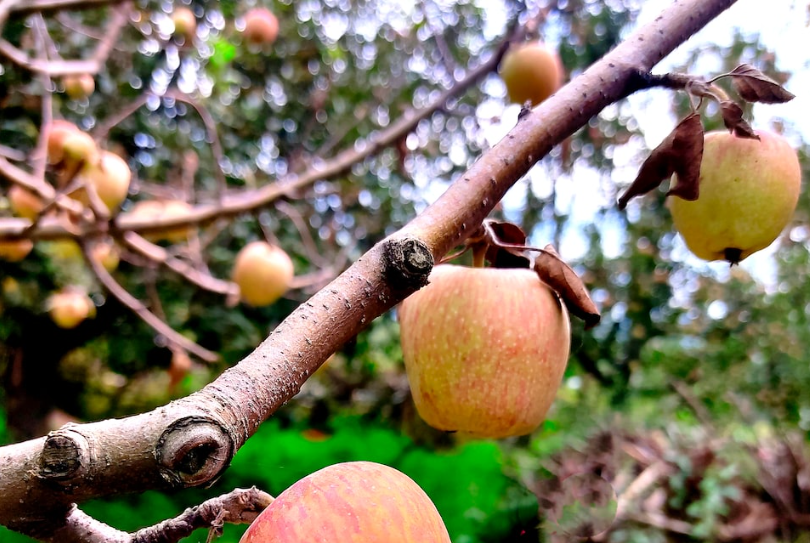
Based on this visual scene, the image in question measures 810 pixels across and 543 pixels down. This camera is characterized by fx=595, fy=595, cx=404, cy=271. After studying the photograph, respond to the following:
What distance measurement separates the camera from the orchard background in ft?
5.82

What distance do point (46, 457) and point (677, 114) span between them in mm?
2308

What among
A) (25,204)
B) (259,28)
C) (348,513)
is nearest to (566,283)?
(348,513)

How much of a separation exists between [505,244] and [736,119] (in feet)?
0.77

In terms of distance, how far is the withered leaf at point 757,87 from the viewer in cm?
52

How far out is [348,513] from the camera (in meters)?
0.38

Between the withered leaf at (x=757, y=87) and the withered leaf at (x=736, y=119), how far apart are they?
0.11 feet

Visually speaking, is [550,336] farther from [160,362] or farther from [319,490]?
[160,362]

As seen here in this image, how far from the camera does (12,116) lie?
7.69 feet

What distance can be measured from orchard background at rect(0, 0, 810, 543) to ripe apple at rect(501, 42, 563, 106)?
0.27 feet

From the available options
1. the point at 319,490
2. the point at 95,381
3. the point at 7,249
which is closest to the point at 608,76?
the point at 319,490

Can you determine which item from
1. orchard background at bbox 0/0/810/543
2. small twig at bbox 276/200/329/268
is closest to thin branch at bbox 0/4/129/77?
orchard background at bbox 0/0/810/543

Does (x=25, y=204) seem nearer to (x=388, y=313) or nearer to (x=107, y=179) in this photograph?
(x=107, y=179)

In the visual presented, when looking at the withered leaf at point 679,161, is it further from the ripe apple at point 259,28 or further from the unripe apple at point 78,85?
the ripe apple at point 259,28

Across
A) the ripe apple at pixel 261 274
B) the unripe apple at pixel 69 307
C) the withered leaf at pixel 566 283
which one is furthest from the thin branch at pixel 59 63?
the withered leaf at pixel 566 283
